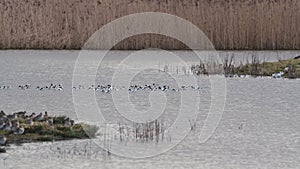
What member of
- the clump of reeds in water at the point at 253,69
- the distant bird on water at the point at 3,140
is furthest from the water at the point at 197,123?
the clump of reeds in water at the point at 253,69

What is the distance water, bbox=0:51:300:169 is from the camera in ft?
22.7

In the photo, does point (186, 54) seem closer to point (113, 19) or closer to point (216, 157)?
point (113, 19)

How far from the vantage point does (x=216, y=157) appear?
7.13 metres

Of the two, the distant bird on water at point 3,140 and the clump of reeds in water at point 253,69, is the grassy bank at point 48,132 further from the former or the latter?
the clump of reeds in water at point 253,69

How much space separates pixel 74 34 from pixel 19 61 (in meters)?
2.46

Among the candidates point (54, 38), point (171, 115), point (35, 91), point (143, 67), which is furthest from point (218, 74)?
point (54, 38)

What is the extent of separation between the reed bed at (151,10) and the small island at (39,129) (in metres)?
8.38

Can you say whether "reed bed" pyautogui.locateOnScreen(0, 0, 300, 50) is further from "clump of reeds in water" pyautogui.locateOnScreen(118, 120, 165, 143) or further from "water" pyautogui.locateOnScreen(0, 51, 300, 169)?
"clump of reeds in water" pyautogui.locateOnScreen(118, 120, 165, 143)

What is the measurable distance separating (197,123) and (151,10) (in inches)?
351

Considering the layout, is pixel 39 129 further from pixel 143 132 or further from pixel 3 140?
pixel 143 132

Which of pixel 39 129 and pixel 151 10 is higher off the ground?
pixel 151 10

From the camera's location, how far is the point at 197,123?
8664 millimetres

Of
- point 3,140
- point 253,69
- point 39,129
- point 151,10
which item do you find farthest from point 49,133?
point 151,10

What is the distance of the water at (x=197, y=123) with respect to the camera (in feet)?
22.7
